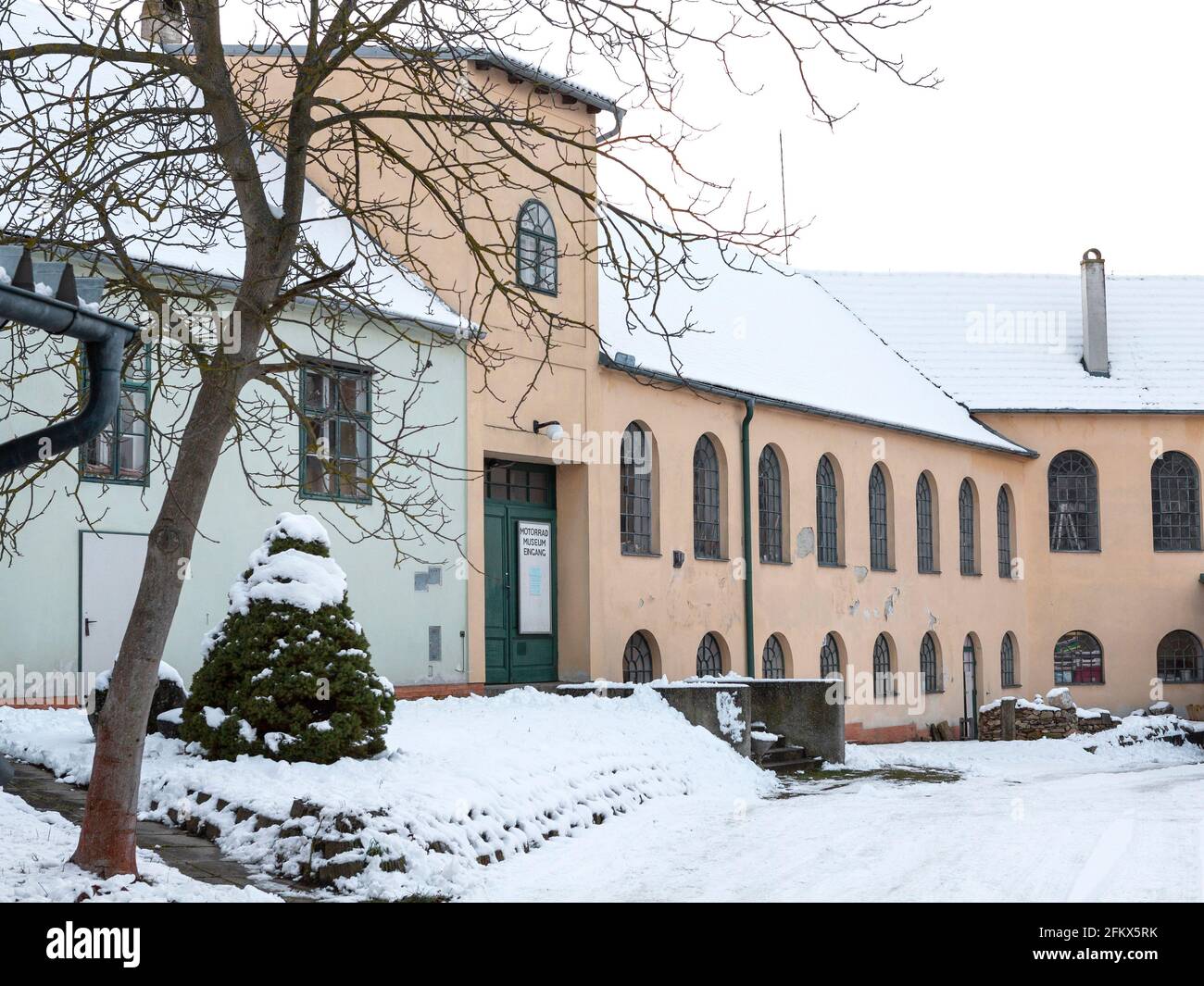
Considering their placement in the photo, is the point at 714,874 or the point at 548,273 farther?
the point at 548,273

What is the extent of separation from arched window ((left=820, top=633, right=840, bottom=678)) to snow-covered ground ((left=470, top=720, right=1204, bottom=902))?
31.9 ft

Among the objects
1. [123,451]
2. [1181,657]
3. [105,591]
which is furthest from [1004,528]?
[105,591]

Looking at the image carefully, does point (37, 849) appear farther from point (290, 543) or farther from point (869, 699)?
point (869, 699)

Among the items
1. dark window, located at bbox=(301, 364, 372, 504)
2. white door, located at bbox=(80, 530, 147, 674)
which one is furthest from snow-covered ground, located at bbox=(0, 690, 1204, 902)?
dark window, located at bbox=(301, 364, 372, 504)

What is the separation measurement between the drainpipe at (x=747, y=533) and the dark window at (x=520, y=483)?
14.2 feet

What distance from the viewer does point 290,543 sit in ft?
41.1

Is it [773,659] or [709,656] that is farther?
[773,659]

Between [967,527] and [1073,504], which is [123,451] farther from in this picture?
[1073,504]

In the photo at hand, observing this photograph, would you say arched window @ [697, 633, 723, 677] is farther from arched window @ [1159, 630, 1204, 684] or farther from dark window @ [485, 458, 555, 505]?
arched window @ [1159, 630, 1204, 684]

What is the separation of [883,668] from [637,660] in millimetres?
8319

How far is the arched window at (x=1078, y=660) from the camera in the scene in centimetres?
3462

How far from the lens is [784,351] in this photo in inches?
1174
